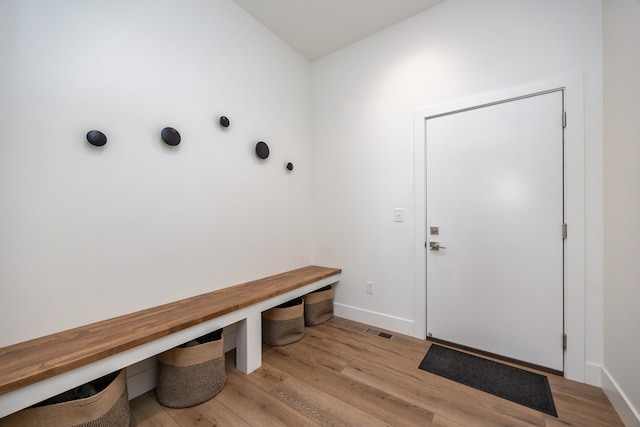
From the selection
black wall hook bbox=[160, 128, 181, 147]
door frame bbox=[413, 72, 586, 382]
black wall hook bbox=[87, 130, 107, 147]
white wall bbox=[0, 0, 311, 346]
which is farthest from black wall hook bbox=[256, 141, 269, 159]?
door frame bbox=[413, 72, 586, 382]

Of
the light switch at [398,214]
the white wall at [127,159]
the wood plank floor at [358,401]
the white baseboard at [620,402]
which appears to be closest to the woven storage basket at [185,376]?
the wood plank floor at [358,401]

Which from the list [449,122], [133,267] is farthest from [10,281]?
[449,122]

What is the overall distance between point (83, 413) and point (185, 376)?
476mm

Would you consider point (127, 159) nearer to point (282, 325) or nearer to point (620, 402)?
point (282, 325)

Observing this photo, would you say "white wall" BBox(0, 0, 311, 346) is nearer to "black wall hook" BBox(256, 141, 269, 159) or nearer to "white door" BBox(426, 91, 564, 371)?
"black wall hook" BBox(256, 141, 269, 159)

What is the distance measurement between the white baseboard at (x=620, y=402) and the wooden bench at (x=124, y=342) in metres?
2.09

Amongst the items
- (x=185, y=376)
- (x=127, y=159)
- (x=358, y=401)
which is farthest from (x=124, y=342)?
(x=358, y=401)

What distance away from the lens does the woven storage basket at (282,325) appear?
89.0 inches

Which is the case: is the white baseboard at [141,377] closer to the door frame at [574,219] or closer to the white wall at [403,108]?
the white wall at [403,108]

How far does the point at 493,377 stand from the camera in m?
1.80

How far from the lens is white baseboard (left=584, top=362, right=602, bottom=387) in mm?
1681

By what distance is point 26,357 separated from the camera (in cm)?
115

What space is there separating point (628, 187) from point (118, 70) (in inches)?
120

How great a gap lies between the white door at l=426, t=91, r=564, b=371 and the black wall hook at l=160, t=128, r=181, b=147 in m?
2.06
